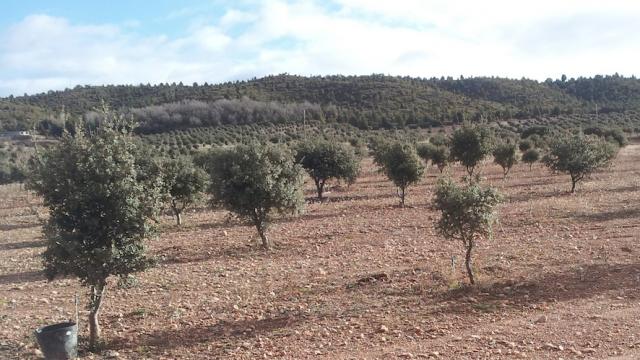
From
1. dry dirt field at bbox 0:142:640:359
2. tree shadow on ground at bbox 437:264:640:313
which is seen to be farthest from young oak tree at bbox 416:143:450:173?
tree shadow on ground at bbox 437:264:640:313

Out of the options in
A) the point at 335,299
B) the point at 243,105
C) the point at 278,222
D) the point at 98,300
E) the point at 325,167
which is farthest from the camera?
the point at 243,105

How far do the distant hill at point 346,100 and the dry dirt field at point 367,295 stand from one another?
65243 mm

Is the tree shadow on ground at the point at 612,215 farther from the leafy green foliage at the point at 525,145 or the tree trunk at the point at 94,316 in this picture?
the leafy green foliage at the point at 525,145

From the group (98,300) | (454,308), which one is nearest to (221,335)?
(98,300)

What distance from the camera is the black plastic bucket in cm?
911

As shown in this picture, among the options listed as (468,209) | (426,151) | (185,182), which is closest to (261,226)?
(185,182)

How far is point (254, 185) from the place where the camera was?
17.8 m

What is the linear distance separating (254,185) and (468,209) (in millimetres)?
8130

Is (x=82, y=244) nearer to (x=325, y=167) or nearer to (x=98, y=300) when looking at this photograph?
(x=98, y=300)

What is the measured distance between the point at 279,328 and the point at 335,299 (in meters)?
2.13

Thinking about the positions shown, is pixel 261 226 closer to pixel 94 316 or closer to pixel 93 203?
pixel 94 316

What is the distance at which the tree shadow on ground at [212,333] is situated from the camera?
10109 mm

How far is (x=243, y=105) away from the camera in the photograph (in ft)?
295

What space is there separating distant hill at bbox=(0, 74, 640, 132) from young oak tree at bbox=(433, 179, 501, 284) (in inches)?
2835
